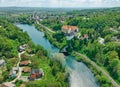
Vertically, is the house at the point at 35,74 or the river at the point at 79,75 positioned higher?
the house at the point at 35,74

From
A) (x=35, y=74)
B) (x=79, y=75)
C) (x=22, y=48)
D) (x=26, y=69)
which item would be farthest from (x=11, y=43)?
(x=79, y=75)

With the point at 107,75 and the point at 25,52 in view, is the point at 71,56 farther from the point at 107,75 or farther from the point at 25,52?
the point at 107,75

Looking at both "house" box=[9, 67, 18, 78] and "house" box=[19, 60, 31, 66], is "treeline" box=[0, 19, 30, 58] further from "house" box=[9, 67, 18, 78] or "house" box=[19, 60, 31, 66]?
"house" box=[9, 67, 18, 78]

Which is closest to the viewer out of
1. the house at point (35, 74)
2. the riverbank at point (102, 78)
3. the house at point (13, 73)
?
the house at point (35, 74)

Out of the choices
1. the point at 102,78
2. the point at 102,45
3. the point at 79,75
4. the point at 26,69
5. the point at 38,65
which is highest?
the point at 102,45

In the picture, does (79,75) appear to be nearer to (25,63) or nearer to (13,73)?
(25,63)

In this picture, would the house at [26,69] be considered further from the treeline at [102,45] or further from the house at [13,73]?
the treeline at [102,45]

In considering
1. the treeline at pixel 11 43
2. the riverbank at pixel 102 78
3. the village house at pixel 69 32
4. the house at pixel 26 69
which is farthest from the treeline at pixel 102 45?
the house at pixel 26 69

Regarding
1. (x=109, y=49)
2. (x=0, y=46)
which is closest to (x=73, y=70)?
(x=109, y=49)
